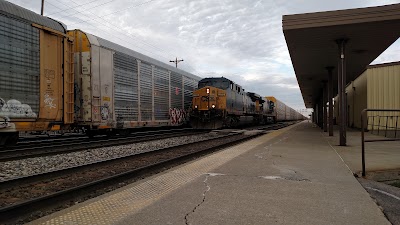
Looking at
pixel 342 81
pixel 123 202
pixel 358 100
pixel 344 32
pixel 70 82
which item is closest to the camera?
pixel 123 202

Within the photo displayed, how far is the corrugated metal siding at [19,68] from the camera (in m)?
8.60

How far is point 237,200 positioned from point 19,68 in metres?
7.71

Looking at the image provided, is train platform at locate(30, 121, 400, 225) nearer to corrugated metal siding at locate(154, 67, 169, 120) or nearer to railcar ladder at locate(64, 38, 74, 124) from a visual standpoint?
railcar ladder at locate(64, 38, 74, 124)

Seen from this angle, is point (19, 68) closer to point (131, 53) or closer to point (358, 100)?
point (131, 53)

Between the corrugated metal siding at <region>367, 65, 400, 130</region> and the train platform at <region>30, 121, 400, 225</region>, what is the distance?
15473 mm

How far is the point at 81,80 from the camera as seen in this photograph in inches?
468

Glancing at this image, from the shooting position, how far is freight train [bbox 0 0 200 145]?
8859 millimetres

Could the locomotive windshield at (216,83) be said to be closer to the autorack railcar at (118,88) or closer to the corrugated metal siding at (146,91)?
the autorack railcar at (118,88)

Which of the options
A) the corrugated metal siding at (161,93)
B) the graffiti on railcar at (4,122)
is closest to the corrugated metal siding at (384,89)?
the corrugated metal siding at (161,93)

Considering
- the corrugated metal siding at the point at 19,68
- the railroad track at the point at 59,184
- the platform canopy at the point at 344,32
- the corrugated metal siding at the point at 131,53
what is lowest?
the railroad track at the point at 59,184

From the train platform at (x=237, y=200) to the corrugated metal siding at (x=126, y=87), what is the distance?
7524mm

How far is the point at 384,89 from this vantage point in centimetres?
2045

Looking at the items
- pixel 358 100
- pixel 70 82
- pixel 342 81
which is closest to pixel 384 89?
pixel 358 100

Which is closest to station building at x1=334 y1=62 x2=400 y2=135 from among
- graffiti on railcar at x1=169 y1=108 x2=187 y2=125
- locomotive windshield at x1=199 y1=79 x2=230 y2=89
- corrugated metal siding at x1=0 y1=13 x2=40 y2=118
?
locomotive windshield at x1=199 y1=79 x2=230 y2=89
